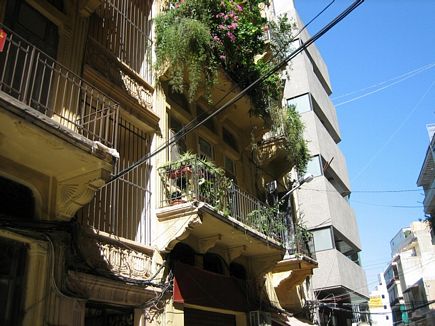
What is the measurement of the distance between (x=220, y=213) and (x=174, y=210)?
1042mm

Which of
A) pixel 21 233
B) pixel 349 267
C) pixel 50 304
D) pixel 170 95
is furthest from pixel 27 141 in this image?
pixel 349 267

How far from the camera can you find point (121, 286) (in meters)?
7.63

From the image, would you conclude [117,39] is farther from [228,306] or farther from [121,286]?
[228,306]

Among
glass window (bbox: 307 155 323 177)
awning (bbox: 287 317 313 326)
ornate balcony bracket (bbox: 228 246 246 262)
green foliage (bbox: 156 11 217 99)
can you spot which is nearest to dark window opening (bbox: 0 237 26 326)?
green foliage (bbox: 156 11 217 99)

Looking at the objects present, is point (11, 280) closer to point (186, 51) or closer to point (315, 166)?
point (186, 51)

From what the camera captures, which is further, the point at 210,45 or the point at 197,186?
the point at 210,45

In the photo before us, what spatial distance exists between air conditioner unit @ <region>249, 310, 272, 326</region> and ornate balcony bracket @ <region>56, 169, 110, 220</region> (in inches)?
257

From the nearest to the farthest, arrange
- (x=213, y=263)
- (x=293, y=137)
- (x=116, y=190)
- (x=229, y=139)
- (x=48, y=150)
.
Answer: (x=48, y=150) < (x=116, y=190) < (x=213, y=263) < (x=229, y=139) < (x=293, y=137)

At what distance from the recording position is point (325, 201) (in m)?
21.3

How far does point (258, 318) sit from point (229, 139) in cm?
549

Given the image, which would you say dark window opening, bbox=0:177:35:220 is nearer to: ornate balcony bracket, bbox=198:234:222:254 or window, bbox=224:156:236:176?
ornate balcony bracket, bbox=198:234:222:254

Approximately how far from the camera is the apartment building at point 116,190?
6.24m

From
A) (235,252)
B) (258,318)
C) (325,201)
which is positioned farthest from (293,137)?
(325,201)

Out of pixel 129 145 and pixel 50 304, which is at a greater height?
pixel 129 145
